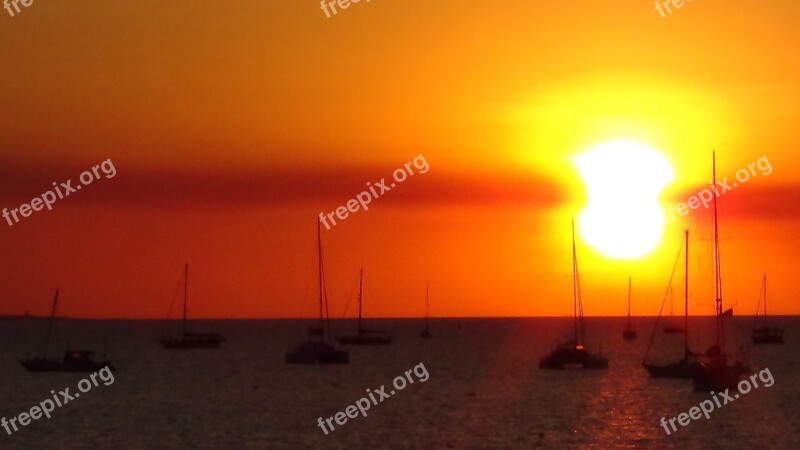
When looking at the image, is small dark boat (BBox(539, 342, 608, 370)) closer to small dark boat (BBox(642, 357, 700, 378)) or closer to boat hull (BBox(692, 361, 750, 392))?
small dark boat (BBox(642, 357, 700, 378))

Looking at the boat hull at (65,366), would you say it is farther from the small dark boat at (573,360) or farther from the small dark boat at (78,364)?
the small dark boat at (573,360)

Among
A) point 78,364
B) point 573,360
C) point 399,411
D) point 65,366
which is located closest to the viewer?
point 399,411

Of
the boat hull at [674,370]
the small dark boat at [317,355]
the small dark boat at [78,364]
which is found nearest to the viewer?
the boat hull at [674,370]

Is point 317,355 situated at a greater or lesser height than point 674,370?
greater

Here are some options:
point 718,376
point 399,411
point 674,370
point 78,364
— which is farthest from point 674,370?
point 78,364

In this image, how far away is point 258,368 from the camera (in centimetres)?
17050

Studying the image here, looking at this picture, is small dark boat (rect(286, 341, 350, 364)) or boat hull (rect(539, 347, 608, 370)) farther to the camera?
small dark boat (rect(286, 341, 350, 364))

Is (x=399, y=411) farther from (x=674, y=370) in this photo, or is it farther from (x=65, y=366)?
(x=65, y=366)

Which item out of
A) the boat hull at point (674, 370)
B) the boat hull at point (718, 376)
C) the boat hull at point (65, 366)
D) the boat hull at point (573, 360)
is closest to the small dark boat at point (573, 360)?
the boat hull at point (573, 360)

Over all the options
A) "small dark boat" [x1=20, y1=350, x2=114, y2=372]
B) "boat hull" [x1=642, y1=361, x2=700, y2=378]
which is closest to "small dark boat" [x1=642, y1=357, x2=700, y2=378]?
"boat hull" [x1=642, y1=361, x2=700, y2=378]

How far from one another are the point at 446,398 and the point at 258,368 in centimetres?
5841

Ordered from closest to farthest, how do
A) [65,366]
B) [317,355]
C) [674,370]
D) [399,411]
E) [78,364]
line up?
[399,411]
[674,370]
[78,364]
[65,366]
[317,355]

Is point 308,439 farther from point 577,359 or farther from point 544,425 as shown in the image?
point 577,359

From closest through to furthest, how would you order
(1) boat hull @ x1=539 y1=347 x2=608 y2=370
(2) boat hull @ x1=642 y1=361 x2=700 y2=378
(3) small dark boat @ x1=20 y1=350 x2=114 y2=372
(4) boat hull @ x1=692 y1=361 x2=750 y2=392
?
(4) boat hull @ x1=692 y1=361 x2=750 y2=392 < (2) boat hull @ x1=642 y1=361 x2=700 y2=378 < (1) boat hull @ x1=539 y1=347 x2=608 y2=370 < (3) small dark boat @ x1=20 y1=350 x2=114 y2=372
